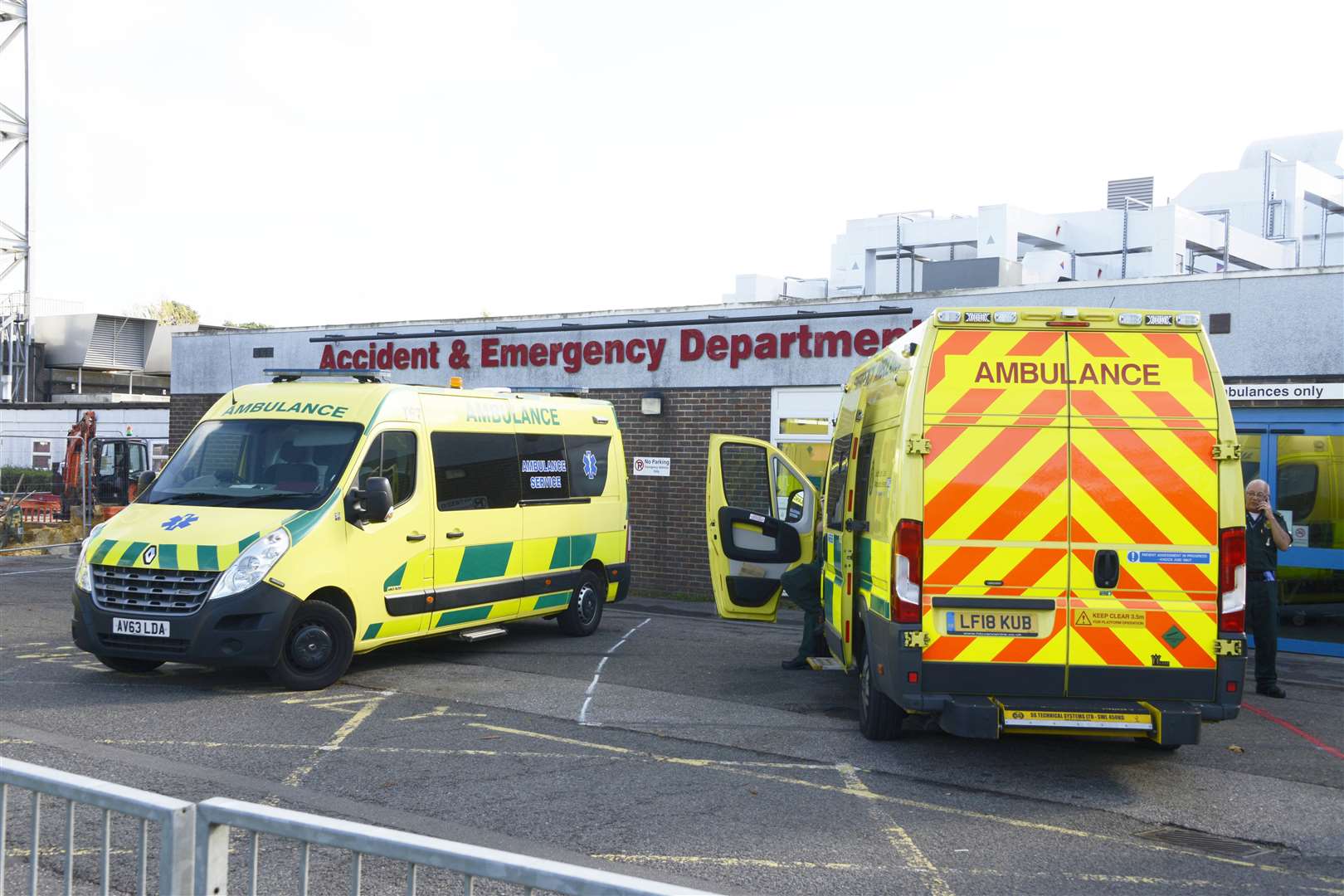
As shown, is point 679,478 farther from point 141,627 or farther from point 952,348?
point 952,348

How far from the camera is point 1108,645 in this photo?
7.02m

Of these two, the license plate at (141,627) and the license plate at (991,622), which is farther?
the license plate at (141,627)

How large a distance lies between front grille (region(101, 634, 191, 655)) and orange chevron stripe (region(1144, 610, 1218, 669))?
254 inches

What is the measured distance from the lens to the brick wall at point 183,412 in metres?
23.4

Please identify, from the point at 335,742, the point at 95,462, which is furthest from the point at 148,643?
the point at 95,462

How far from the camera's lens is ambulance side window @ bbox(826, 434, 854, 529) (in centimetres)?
948

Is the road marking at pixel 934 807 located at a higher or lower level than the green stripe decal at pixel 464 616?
lower

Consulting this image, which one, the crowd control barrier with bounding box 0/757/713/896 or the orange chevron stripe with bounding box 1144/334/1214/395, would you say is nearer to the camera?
the crowd control barrier with bounding box 0/757/713/896

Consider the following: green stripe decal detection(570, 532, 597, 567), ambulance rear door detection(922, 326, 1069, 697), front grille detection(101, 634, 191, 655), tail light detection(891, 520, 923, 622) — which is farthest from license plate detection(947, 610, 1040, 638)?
green stripe decal detection(570, 532, 597, 567)

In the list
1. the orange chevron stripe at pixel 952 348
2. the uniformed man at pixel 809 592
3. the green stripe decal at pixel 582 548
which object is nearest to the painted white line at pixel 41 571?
the green stripe decal at pixel 582 548

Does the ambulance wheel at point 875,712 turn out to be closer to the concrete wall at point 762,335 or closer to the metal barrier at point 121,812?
A: the metal barrier at point 121,812

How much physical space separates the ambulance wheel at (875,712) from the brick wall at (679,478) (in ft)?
31.1

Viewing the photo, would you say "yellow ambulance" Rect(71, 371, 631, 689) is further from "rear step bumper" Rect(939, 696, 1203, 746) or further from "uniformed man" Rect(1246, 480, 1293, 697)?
"uniformed man" Rect(1246, 480, 1293, 697)

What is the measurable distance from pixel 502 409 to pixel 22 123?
34105mm
